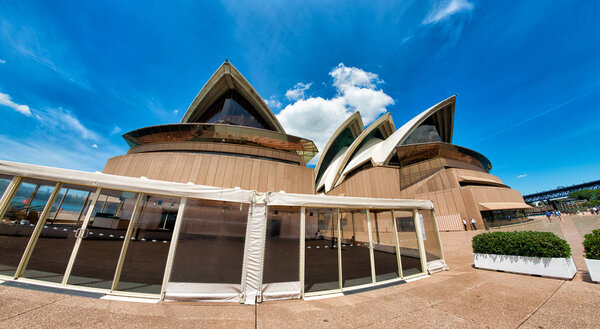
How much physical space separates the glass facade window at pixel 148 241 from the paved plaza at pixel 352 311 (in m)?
0.75

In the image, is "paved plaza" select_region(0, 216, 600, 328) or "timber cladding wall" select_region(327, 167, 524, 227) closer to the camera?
"paved plaza" select_region(0, 216, 600, 328)

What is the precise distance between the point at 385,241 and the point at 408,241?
699 mm

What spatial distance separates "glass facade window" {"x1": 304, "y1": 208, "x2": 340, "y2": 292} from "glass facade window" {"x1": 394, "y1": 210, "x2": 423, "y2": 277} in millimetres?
2178

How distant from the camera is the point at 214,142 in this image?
23.2 m

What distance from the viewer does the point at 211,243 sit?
4527mm

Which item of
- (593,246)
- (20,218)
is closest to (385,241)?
(593,246)

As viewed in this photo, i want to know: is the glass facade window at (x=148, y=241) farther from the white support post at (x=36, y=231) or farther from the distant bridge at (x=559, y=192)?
the distant bridge at (x=559, y=192)

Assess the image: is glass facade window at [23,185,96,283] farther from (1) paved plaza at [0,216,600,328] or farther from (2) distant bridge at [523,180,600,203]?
(2) distant bridge at [523,180,600,203]

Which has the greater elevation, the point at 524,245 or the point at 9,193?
the point at 9,193

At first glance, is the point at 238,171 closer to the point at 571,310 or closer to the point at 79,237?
the point at 79,237

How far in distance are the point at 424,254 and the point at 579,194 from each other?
383 feet

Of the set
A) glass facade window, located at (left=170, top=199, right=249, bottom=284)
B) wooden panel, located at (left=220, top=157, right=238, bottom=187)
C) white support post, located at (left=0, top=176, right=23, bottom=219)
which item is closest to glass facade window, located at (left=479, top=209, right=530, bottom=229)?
glass facade window, located at (left=170, top=199, right=249, bottom=284)

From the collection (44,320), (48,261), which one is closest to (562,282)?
(44,320)

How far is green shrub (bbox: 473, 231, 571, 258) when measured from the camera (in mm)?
5078
